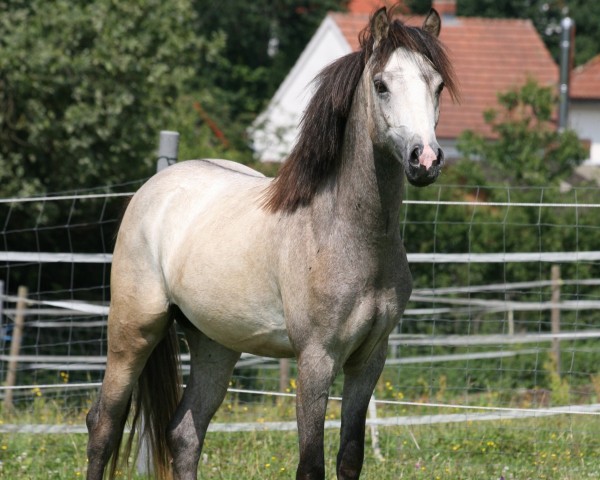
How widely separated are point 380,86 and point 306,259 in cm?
70

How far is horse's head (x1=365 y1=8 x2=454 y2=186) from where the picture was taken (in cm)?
338

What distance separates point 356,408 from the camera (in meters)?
4.03

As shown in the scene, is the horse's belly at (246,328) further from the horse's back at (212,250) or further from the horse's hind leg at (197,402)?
the horse's hind leg at (197,402)

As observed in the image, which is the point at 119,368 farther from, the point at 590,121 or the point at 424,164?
the point at 590,121

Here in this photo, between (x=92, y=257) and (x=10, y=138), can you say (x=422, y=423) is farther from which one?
(x=10, y=138)

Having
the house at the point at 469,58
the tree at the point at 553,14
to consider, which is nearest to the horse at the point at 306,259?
the house at the point at 469,58

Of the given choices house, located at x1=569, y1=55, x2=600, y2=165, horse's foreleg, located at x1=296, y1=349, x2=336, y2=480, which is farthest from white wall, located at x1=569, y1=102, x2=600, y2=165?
horse's foreleg, located at x1=296, y1=349, x2=336, y2=480

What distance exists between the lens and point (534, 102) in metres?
15.6

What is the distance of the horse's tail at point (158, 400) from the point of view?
16.0ft

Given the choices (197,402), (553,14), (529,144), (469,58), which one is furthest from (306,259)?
(553,14)

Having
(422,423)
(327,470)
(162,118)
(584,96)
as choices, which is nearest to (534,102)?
(162,118)

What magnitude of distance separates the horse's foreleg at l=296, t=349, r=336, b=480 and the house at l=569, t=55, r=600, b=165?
99.8 feet

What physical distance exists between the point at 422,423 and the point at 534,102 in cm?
1017

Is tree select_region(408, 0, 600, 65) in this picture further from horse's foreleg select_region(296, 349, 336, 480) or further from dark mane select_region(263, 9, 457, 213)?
horse's foreleg select_region(296, 349, 336, 480)
